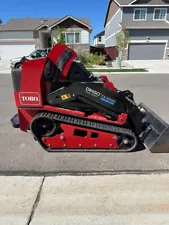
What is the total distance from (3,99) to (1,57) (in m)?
24.1

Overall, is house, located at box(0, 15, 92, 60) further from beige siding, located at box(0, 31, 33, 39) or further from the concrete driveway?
the concrete driveway

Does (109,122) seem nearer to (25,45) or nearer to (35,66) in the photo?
(35,66)

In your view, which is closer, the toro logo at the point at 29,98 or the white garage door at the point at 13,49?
the toro logo at the point at 29,98

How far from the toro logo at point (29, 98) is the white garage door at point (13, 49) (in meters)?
27.5

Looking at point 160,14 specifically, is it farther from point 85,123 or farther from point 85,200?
point 85,200

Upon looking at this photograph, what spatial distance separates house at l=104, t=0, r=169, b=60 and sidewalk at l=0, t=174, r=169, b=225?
72.9 ft

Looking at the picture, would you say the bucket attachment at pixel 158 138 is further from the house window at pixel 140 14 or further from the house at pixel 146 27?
the house window at pixel 140 14

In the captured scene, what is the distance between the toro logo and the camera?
3000 millimetres

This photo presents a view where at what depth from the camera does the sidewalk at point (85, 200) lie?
6.60 ft

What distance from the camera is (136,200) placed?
2.26 meters

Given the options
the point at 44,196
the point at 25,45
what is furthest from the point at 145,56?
the point at 44,196

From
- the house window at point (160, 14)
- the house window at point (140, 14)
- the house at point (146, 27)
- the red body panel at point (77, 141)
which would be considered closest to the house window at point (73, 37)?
the house at point (146, 27)

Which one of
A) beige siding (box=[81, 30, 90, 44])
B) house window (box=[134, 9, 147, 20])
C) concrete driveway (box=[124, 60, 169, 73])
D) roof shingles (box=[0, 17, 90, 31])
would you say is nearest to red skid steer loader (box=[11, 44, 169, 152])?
concrete driveway (box=[124, 60, 169, 73])

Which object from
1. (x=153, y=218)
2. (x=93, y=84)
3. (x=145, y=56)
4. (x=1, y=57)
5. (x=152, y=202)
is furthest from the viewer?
(x=1, y=57)
